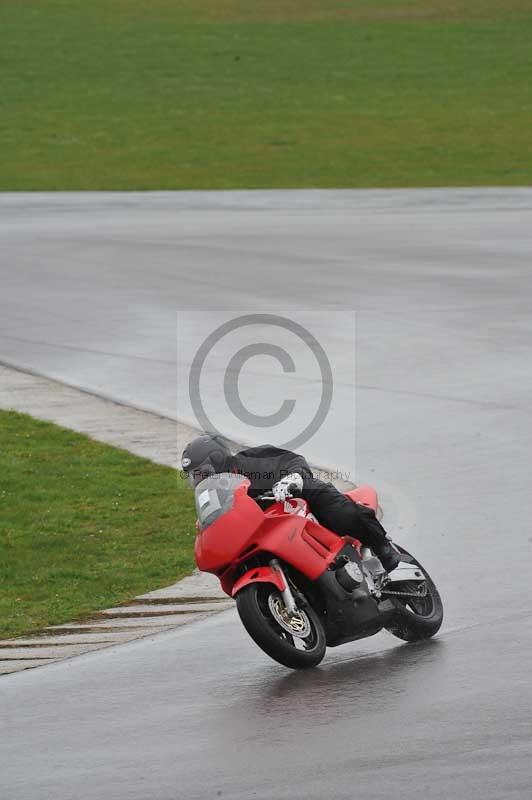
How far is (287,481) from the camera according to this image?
357 inches

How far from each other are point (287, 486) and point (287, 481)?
31mm

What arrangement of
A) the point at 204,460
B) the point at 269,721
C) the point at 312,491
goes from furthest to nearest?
the point at 312,491 < the point at 204,460 < the point at 269,721

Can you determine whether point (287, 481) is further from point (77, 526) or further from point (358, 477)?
point (358, 477)

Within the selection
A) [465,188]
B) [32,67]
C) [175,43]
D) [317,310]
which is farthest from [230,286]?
[175,43]

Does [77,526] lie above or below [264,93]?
below

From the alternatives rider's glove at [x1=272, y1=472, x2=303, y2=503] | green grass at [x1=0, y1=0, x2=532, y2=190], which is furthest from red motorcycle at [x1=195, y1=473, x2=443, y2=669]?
green grass at [x1=0, y1=0, x2=532, y2=190]

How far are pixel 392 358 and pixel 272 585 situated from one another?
9737mm

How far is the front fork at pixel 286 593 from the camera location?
8.91m

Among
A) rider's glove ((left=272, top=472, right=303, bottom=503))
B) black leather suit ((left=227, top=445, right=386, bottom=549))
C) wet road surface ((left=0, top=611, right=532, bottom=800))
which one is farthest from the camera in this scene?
black leather suit ((left=227, top=445, right=386, bottom=549))

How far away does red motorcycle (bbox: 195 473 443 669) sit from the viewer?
8.87m

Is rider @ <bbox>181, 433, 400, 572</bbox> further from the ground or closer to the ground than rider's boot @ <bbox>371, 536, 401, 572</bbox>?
further from the ground

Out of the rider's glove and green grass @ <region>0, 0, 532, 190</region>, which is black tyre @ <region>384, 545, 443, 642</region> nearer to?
the rider's glove

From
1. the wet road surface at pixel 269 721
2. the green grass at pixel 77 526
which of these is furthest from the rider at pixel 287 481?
the green grass at pixel 77 526

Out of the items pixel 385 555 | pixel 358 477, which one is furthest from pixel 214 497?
pixel 358 477
